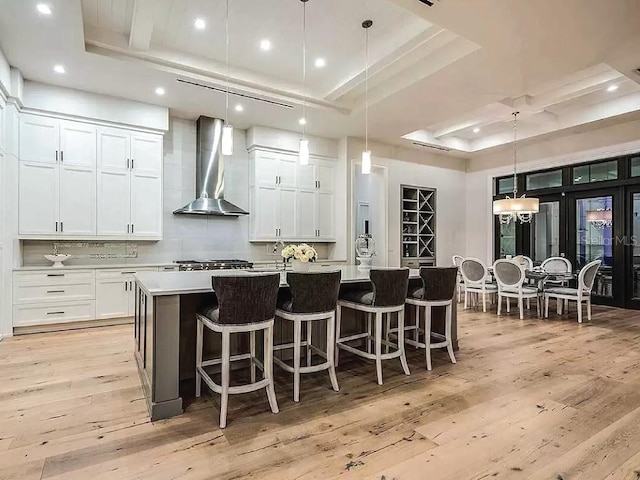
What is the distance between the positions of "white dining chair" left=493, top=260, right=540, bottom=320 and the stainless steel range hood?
405 centimetres

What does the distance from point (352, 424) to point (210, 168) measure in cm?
459

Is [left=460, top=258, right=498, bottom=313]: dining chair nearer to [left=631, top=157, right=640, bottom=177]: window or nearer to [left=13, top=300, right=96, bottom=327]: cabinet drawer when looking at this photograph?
[left=631, top=157, right=640, bottom=177]: window

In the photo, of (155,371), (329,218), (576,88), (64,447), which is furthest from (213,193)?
(576,88)

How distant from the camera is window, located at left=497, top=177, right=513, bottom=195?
26.5ft

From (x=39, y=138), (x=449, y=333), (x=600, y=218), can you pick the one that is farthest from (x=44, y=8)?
(x=600, y=218)

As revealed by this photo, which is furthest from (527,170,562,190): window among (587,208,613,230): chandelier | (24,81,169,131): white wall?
(24,81,169,131): white wall

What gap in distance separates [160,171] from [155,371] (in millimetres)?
3739

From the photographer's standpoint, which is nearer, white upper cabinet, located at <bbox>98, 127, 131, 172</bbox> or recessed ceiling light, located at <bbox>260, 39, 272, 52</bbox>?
Answer: recessed ceiling light, located at <bbox>260, 39, 272, 52</bbox>

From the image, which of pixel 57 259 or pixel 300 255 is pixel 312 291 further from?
pixel 57 259

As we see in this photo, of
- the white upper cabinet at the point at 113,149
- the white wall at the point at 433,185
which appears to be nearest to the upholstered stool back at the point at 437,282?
the white wall at the point at 433,185

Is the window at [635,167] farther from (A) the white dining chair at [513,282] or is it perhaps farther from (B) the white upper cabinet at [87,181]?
(B) the white upper cabinet at [87,181]

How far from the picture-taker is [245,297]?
235cm

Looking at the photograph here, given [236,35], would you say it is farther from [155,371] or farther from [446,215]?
[446,215]

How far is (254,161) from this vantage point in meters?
6.23
